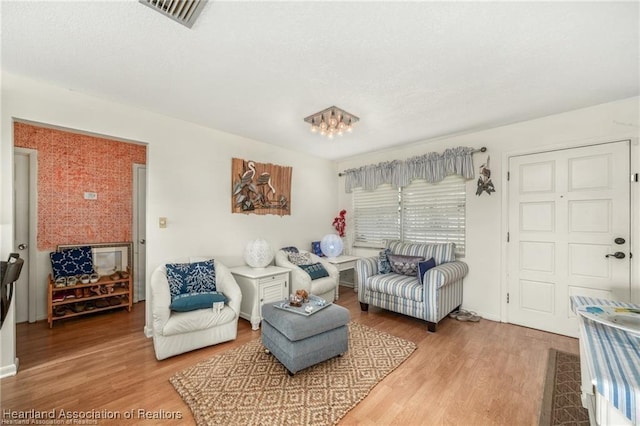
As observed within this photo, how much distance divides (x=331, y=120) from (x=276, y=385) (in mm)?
2450

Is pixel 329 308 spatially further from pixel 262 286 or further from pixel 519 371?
pixel 519 371

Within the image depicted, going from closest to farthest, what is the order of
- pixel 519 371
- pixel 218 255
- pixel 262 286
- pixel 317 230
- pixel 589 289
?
pixel 519 371 < pixel 589 289 < pixel 262 286 < pixel 218 255 < pixel 317 230

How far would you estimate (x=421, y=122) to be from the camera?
3.17m

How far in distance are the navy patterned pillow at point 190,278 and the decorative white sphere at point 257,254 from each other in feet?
1.87

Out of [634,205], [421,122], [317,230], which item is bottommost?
[317,230]

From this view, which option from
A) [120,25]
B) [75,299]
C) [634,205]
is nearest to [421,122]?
[634,205]

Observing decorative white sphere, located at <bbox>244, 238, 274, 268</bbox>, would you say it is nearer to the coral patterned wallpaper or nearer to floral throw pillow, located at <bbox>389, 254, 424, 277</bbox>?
floral throw pillow, located at <bbox>389, 254, 424, 277</bbox>

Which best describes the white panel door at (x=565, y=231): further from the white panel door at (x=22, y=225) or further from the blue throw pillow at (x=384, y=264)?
the white panel door at (x=22, y=225)

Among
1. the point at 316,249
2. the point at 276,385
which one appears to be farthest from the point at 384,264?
the point at 276,385

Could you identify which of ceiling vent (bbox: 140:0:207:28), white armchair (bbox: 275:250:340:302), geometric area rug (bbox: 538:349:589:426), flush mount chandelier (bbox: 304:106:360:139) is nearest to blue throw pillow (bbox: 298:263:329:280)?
white armchair (bbox: 275:250:340:302)

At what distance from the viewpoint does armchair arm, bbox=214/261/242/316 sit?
9.04 feet

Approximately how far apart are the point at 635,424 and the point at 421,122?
293 cm

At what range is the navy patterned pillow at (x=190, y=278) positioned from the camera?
270 centimetres

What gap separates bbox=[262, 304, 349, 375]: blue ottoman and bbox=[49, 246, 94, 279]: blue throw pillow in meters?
2.76
